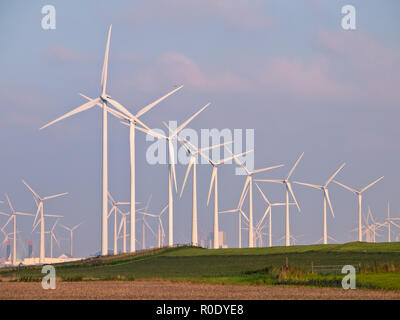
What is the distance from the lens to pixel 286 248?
418 feet

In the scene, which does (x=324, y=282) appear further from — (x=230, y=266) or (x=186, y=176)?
(x=186, y=176)

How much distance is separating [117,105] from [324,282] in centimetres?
6097

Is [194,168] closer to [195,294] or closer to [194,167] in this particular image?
[194,167]

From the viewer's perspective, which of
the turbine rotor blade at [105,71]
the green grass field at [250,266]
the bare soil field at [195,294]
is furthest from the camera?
the turbine rotor blade at [105,71]

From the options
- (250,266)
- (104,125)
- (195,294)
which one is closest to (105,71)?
(104,125)

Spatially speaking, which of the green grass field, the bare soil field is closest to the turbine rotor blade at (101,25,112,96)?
the green grass field

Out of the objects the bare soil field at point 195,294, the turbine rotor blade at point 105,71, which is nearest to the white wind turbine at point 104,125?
the turbine rotor blade at point 105,71

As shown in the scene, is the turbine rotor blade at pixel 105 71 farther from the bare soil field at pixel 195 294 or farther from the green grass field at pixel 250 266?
A: the bare soil field at pixel 195 294

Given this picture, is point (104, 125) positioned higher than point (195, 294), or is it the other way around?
point (104, 125)

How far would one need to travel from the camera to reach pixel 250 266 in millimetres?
94875

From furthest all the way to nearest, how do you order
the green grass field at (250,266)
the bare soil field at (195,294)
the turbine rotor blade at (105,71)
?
the turbine rotor blade at (105,71) < the green grass field at (250,266) < the bare soil field at (195,294)

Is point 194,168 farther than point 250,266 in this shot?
Yes

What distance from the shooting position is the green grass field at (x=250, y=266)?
68.1m

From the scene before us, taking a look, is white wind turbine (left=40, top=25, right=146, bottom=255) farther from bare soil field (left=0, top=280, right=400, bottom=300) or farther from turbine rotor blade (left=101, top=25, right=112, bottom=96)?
bare soil field (left=0, top=280, right=400, bottom=300)
